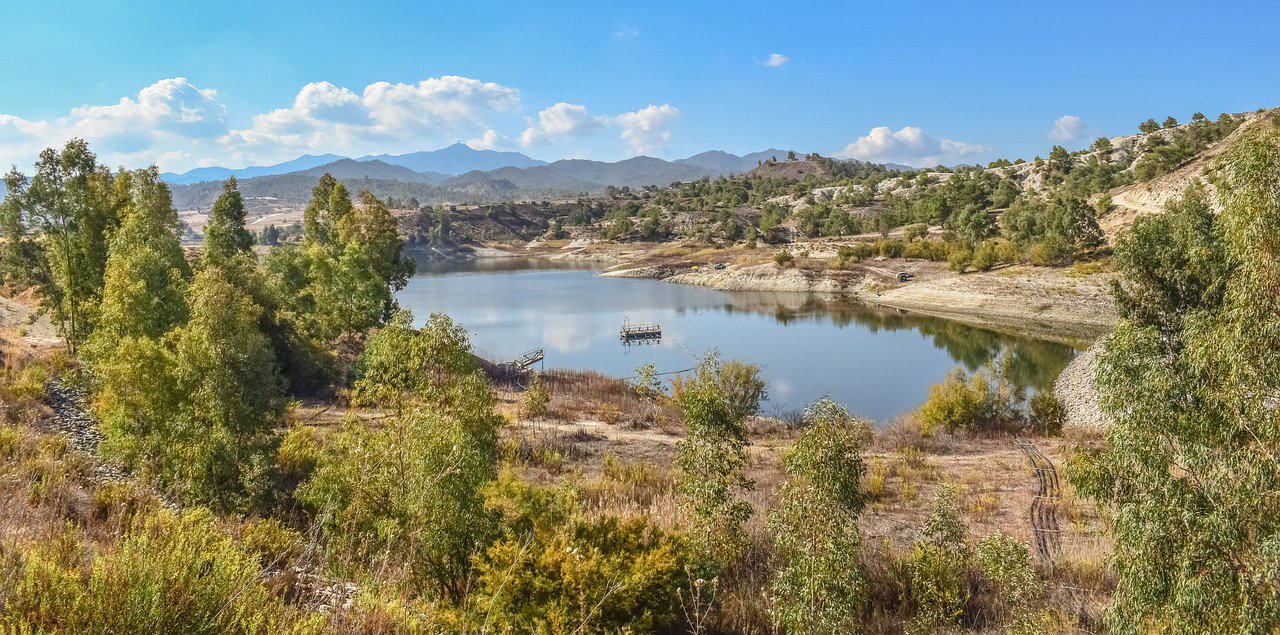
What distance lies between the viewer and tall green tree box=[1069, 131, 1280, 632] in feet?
19.8

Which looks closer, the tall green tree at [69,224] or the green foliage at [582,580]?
the green foliage at [582,580]

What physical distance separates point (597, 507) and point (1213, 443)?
996cm

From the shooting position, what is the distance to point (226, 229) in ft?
99.7

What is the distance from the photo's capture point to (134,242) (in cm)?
1859

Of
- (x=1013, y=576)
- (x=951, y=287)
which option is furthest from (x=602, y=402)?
(x=951, y=287)

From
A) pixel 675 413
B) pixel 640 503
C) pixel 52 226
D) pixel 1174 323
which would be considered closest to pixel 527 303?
pixel 675 413

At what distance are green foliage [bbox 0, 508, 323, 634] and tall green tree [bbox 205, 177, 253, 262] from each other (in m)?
25.3

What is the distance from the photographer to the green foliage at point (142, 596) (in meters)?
3.90

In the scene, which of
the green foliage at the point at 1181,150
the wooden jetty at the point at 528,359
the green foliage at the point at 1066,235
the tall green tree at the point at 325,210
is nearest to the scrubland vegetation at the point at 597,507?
the wooden jetty at the point at 528,359

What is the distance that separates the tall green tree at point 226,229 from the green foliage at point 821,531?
2598 centimetres

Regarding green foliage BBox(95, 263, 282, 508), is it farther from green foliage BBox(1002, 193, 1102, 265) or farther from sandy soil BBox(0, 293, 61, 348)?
green foliage BBox(1002, 193, 1102, 265)

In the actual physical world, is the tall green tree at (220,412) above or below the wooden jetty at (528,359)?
above

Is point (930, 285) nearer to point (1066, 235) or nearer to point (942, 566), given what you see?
point (1066, 235)

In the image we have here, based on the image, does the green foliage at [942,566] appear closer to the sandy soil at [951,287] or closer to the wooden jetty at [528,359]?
the wooden jetty at [528,359]
